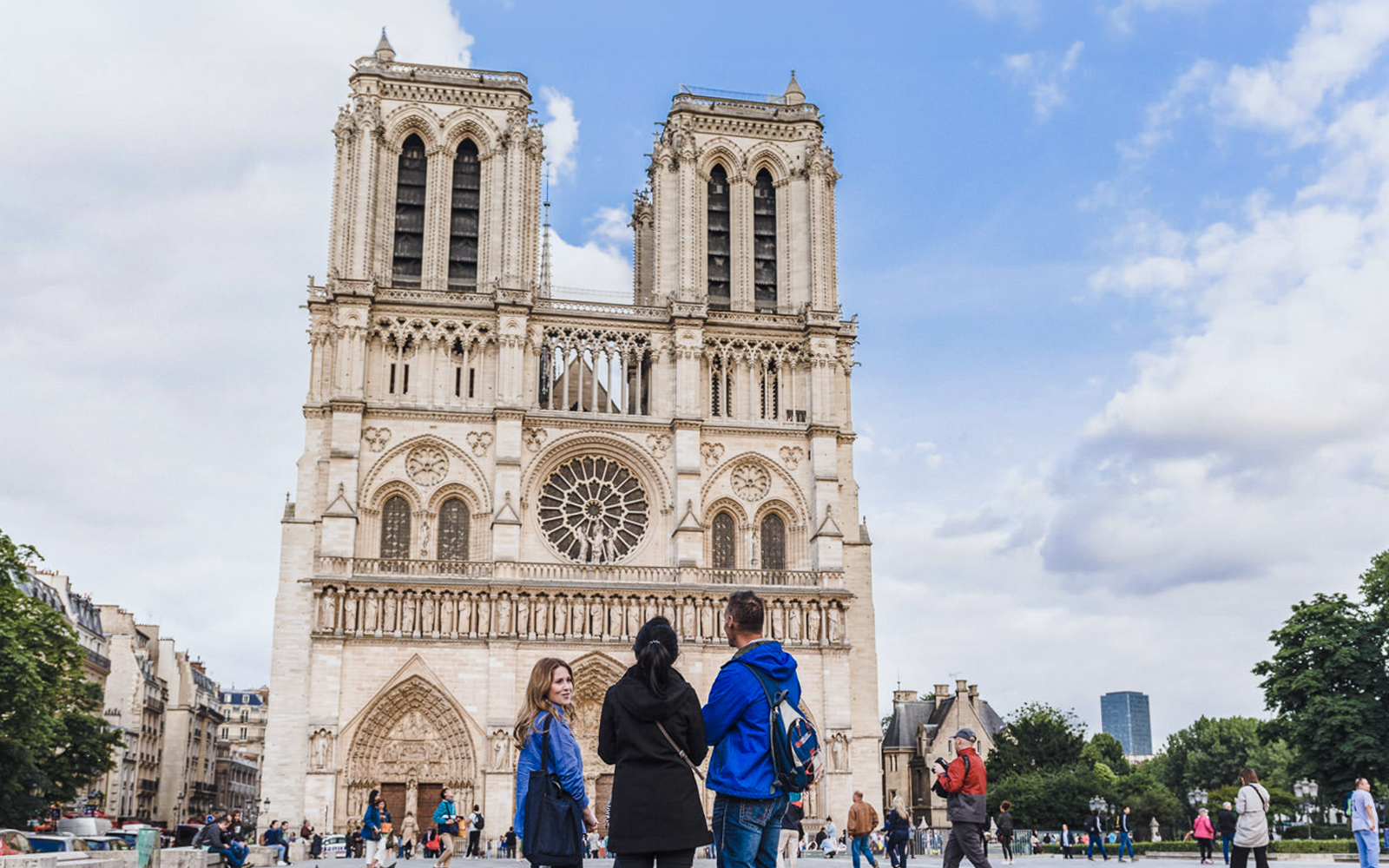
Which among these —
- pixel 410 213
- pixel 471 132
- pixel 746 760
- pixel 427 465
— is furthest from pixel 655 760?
pixel 471 132

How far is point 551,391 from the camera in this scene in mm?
44938

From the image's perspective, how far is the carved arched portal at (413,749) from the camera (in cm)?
3988

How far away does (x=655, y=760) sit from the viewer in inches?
265

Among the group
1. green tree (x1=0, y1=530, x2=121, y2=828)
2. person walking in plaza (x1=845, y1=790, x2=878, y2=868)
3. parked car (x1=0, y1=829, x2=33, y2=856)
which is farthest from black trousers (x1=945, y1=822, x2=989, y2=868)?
green tree (x1=0, y1=530, x2=121, y2=828)

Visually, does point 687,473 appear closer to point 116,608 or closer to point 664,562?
point 664,562

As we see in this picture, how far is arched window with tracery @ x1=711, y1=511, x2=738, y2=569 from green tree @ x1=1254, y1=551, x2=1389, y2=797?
1703 cm

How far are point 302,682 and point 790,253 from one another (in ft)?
72.4

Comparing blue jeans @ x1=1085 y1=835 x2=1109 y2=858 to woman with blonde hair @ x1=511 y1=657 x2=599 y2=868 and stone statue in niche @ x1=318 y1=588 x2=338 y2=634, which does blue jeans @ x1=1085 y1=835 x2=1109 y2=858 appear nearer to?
stone statue in niche @ x1=318 y1=588 x2=338 y2=634

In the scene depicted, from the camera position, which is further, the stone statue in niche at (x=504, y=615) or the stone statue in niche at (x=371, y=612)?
the stone statue in niche at (x=504, y=615)

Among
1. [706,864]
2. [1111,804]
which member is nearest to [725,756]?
[706,864]

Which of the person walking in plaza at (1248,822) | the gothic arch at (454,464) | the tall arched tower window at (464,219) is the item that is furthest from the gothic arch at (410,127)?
the person walking in plaza at (1248,822)

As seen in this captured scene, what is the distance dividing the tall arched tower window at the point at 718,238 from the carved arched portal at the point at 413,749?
17.4m

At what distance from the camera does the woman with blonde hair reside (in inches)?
307

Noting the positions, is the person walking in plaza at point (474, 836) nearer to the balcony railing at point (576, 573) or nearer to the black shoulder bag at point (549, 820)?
the balcony railing at point (576, 573)
